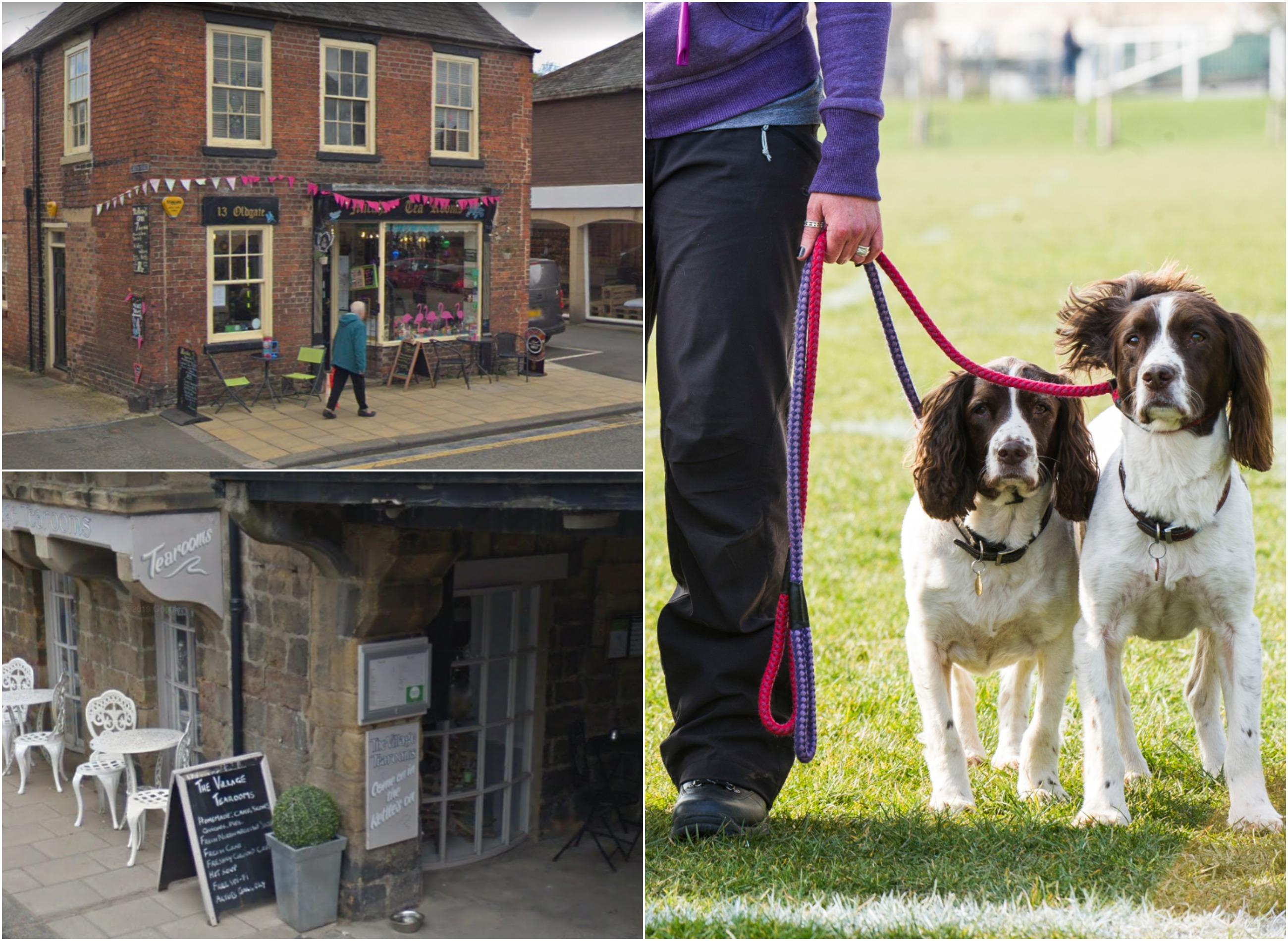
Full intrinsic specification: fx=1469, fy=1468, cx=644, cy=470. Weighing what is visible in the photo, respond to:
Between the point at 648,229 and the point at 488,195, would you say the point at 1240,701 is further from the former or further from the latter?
the point at 488,195

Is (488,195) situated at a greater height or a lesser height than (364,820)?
greater

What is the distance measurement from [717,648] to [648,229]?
3.06ft

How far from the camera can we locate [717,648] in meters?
3.14

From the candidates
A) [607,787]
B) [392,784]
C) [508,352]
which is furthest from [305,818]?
[508,352]

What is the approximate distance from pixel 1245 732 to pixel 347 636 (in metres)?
4.58

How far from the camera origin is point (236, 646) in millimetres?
6973

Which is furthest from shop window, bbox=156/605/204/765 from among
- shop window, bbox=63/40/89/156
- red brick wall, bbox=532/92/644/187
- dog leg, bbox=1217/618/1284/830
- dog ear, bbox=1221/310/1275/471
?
dog ear, bbox=1221/310/1275/471

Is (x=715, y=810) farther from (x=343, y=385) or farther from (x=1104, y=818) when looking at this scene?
(x=343, y=385)

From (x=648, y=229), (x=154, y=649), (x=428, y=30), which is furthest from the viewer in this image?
(x=154, y=649)

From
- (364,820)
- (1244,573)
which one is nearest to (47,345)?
(1244,573)

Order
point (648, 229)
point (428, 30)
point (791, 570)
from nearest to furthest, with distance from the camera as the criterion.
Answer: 1. point (791, 570)
2. point (648, 229)
3. point (428, 30)

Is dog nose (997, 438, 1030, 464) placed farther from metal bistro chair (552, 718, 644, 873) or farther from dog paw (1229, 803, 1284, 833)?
metal bistro chair (552, 718, 644, 873)

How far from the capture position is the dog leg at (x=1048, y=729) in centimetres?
332

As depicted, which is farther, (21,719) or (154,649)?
(154,649)
